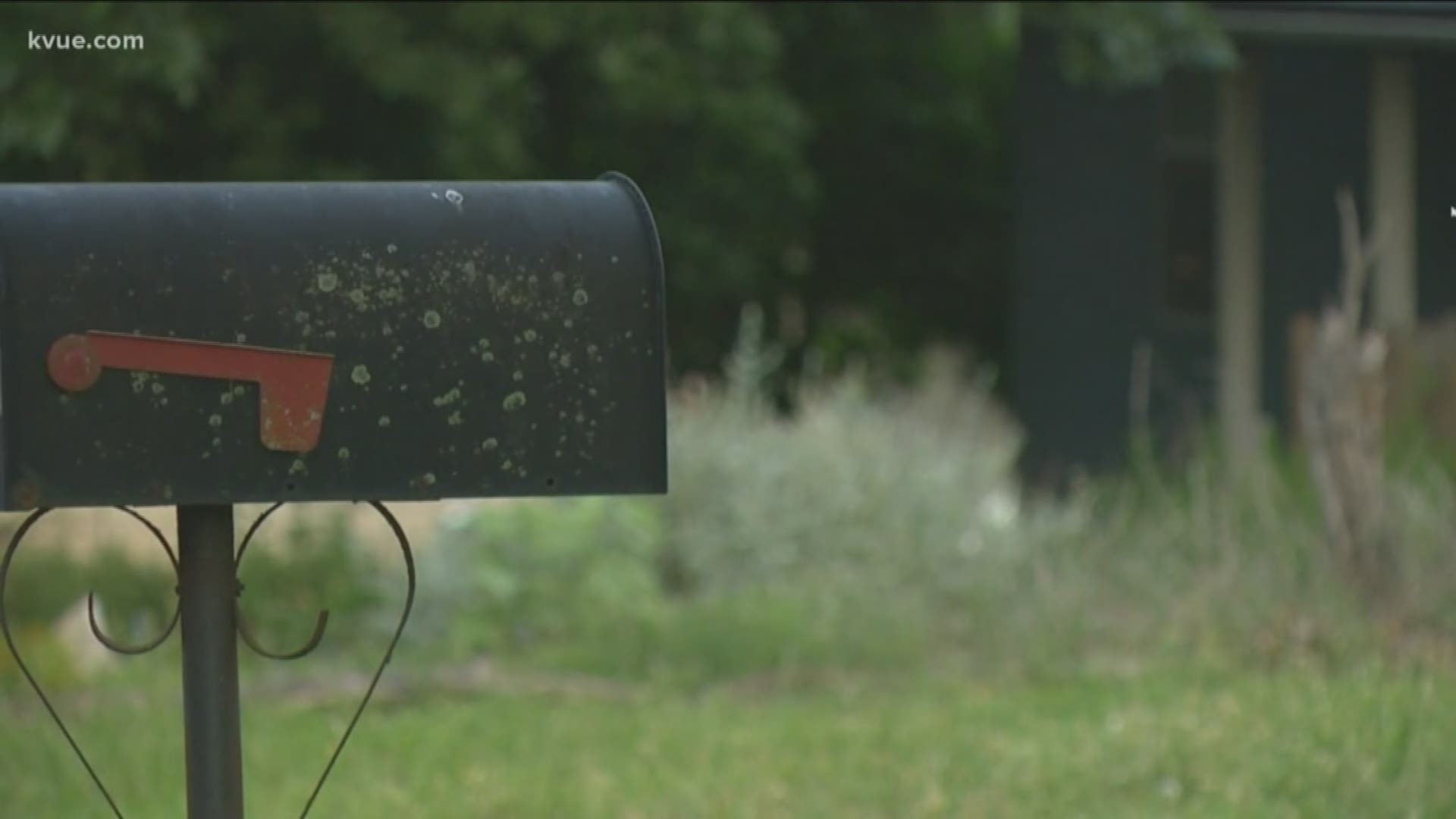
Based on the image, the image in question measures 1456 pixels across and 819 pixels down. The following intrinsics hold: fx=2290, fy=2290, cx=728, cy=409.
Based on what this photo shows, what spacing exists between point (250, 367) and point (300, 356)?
7 cm

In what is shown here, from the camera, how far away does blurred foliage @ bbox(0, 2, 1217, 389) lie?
368 inches

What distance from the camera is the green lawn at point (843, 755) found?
5762 mm

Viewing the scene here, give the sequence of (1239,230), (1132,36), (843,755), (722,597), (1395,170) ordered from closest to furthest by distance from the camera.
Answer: (843,755)
(722,597)
(1132,36)
(1395,170)
(1239,230)

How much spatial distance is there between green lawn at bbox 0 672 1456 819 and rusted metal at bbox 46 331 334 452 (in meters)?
3.03

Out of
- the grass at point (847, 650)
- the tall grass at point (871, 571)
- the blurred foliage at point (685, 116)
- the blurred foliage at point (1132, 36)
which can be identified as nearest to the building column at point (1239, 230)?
the blurred foliage at point (685, 116)

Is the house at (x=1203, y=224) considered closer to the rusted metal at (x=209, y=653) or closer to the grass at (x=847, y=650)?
the grass at (x=847, y=650)

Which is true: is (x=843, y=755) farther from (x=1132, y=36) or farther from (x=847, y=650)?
(x=1132, y=36)

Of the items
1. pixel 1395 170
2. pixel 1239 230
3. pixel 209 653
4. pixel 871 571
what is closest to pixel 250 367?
pixel 209 653

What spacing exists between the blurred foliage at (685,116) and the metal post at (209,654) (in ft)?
15.7

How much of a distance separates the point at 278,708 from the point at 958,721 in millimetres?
2379

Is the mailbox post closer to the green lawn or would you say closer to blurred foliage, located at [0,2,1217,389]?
the green lawn

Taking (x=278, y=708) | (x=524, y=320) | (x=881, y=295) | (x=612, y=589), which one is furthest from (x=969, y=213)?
(x=524, y=320)

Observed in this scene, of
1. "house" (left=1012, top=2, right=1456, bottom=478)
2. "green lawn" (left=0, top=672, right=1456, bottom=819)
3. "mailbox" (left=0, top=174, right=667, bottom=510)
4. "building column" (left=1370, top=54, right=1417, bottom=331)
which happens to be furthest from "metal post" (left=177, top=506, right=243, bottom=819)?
"building column" (left=1370, top=54, right=1417, bottom=331)

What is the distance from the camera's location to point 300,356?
3.19m
